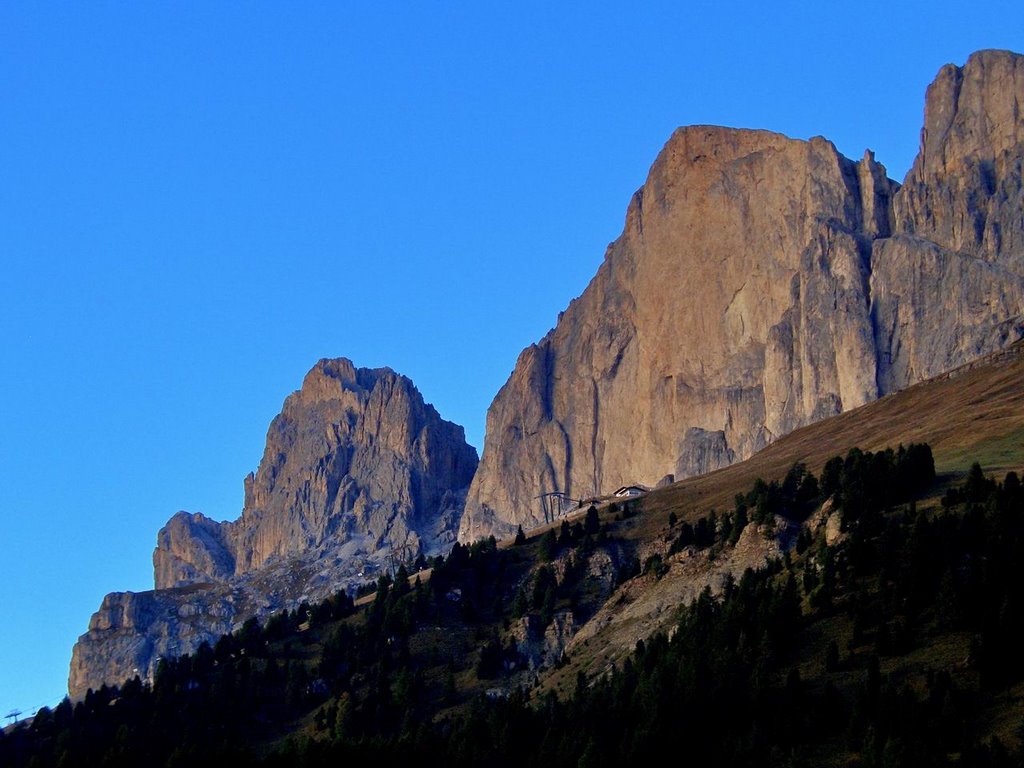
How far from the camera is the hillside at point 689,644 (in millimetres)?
91750

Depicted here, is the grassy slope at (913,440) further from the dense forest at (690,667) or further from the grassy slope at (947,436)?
the dense forest at (690,667)

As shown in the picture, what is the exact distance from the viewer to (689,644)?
112m

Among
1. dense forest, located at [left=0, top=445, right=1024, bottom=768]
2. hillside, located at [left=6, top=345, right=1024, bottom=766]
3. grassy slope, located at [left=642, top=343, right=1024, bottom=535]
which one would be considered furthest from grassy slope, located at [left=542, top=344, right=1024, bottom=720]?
dense forest, located at [left=0, top=445, right=1024, bottom=768]

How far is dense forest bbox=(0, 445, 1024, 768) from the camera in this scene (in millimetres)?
90062

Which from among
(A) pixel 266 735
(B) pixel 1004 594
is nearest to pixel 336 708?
(A) pixel 266 735

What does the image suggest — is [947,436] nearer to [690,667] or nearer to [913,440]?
[913,440]

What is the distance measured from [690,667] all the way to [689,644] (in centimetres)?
792

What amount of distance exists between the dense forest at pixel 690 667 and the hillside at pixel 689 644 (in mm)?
232

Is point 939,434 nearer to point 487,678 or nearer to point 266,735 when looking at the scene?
point 487,678

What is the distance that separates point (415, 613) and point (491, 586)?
1046 cm

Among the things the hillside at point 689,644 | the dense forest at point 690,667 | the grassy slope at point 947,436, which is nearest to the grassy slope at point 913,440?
the grassy slope at point 947,436

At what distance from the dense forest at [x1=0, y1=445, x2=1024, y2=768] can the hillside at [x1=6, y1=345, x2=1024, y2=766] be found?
23cm

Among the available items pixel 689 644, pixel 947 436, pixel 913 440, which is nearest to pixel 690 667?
pixel 689 644

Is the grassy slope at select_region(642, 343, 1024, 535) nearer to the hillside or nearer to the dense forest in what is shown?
the hillside
